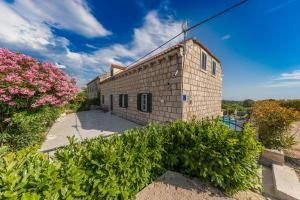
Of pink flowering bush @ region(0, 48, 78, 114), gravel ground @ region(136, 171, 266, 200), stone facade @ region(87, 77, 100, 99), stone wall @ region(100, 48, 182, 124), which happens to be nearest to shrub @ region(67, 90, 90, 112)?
stone facade @ region(87, 77, 100, 99)

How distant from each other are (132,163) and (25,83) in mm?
4488

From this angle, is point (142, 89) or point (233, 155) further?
point (142, 89)

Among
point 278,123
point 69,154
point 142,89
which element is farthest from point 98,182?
point 142,89

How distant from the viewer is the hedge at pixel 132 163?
169cm

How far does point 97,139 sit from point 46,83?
3.63 meters

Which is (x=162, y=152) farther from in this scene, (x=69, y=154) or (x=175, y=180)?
(x=69, y=154)

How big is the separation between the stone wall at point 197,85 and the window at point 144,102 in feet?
7.92

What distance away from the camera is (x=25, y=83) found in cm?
455

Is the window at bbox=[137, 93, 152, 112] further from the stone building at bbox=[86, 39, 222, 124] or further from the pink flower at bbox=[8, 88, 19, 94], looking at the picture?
the pink flower at bbox=[8, 88, 19, 94]

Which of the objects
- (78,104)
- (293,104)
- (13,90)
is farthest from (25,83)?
(293,104)

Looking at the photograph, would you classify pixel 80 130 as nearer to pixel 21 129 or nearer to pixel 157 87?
pixel 21 129

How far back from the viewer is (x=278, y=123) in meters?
4.84

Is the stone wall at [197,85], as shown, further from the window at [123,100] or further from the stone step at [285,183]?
the window at [123,100]

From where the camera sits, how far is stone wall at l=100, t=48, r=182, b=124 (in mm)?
6621
